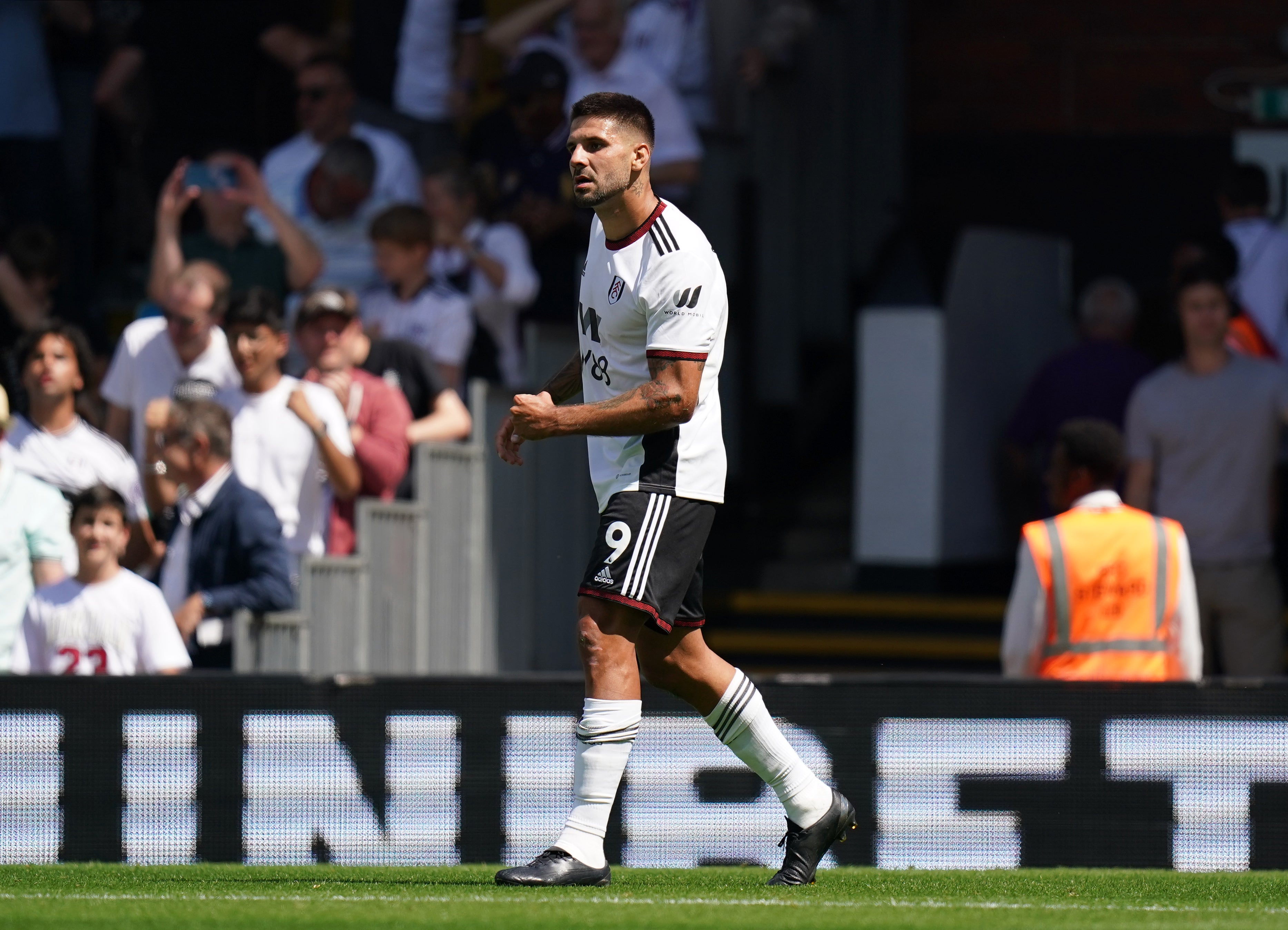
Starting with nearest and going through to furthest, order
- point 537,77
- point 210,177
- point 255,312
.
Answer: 1. point 255,312
2. point 210,177
3. point 537,77

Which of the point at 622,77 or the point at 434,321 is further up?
the point at 622,77

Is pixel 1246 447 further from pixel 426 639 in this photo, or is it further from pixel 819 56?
pixel 819 56

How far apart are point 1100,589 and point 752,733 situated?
7.14 feet

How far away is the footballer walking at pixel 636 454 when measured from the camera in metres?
5.77

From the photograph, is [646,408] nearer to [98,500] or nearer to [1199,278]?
[98,500]

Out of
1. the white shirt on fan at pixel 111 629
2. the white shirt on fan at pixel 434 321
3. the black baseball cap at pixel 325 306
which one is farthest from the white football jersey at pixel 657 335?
the white shirt on fan at pixel 434 321

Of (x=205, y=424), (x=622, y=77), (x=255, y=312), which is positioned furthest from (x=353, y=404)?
(x=622, y=77)

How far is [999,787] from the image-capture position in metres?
7.84

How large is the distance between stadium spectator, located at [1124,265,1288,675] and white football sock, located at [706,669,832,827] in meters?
4.25

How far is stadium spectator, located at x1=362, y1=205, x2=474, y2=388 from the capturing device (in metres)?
10.4

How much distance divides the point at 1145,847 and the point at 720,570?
14.4ft

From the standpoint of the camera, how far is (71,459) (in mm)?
9367

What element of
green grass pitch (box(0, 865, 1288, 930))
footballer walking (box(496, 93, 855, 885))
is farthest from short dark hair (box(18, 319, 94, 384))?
footballer walking (box(496, 93, 855, 885))

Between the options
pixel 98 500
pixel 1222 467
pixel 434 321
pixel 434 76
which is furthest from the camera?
pixel 434 76
